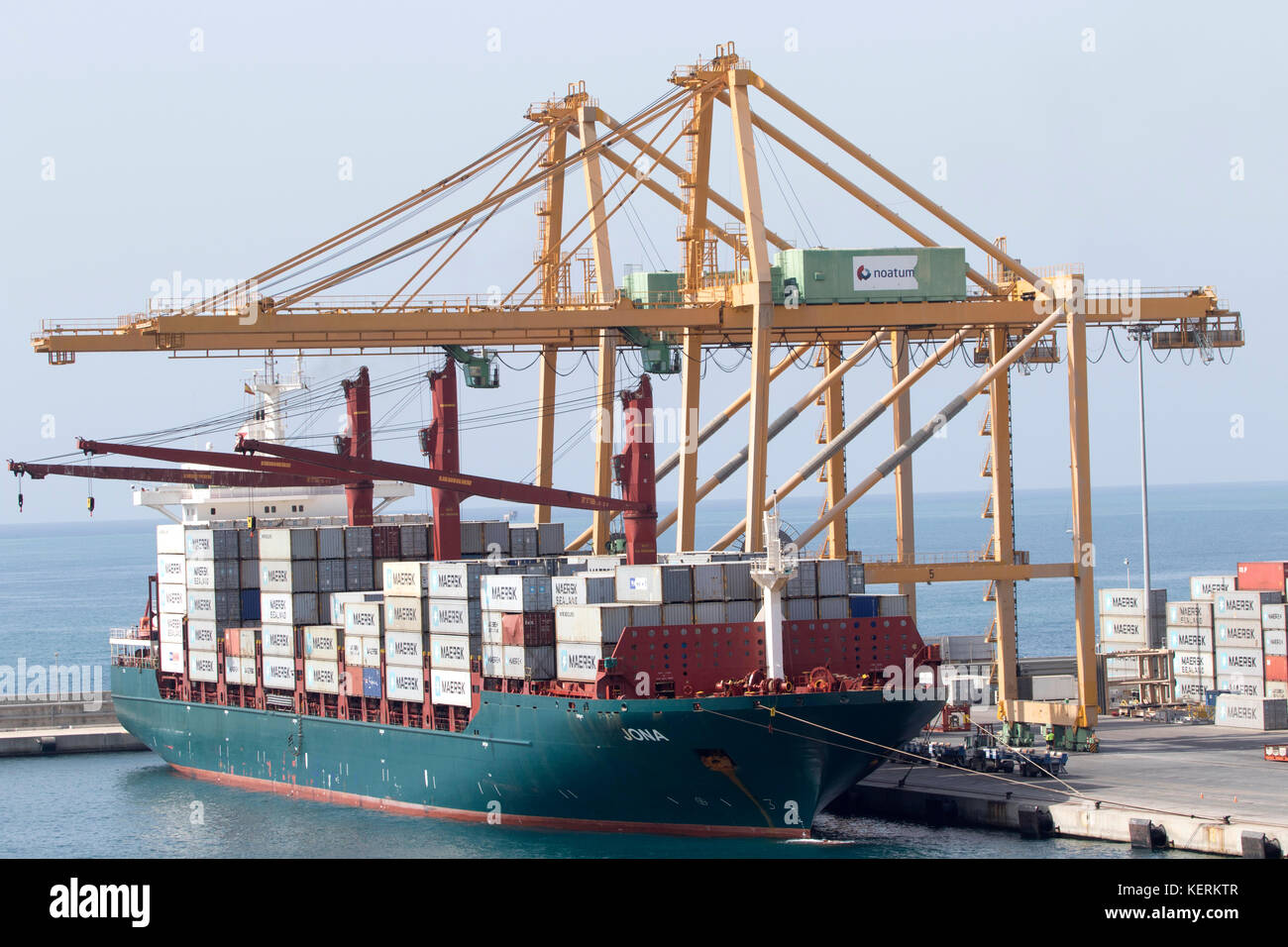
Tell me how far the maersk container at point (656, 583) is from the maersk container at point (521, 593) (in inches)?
81.4

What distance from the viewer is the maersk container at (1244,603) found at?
175 ft

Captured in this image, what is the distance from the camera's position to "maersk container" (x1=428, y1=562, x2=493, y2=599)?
1761 inches

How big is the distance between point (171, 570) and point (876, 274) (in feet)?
82.3

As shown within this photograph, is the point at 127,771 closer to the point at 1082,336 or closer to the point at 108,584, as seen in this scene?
the point at 1082,336

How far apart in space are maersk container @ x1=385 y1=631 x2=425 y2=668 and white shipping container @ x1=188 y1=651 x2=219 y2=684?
10.1 meters

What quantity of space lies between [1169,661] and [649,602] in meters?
24.1

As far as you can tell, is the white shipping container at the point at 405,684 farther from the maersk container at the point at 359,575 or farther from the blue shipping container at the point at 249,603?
the blue shipping container at the point at 249,603

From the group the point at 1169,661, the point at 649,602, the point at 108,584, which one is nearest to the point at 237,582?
the point at 649,602

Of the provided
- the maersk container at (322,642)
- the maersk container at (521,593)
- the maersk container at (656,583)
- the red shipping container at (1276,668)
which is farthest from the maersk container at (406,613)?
the red shipping container at (1276,668)

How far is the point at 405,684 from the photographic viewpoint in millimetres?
47281

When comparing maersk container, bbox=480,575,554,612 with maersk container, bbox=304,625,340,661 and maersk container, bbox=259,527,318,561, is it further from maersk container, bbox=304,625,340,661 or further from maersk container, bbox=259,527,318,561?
maersk container, bbox=259,527,318,561

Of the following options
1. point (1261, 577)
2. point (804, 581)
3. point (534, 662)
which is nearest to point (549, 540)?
point (534, 662)

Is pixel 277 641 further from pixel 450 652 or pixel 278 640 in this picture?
pixel 450 652

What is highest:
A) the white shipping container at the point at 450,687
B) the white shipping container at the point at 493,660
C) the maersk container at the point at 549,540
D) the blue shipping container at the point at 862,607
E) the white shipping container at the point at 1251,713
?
the maersk container at the point at 549,540
